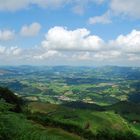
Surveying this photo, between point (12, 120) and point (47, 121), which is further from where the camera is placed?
point (47, 121)

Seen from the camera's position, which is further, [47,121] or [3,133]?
[47,121]

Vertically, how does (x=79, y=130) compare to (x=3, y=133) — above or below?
below

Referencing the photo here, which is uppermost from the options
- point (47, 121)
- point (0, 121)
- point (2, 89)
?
point (0, 121)

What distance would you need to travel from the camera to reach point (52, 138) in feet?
46.8

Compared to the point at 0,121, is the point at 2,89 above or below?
below

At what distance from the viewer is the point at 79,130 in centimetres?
13312

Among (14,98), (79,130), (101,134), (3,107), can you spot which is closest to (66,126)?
(79,130)

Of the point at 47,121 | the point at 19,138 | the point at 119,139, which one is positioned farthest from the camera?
the point at 119,139

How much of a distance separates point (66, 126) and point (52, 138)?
123 m

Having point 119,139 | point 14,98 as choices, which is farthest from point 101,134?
point 14,98

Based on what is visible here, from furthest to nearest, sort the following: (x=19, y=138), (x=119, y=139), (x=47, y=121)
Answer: (x=119, y=139) → (x=47, y=121) → (x=19, y=138)

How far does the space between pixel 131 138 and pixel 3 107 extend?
135m

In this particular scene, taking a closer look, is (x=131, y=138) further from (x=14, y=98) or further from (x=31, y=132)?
(x=31, y=132)

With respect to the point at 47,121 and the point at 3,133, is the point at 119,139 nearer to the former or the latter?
the point at 47,121
